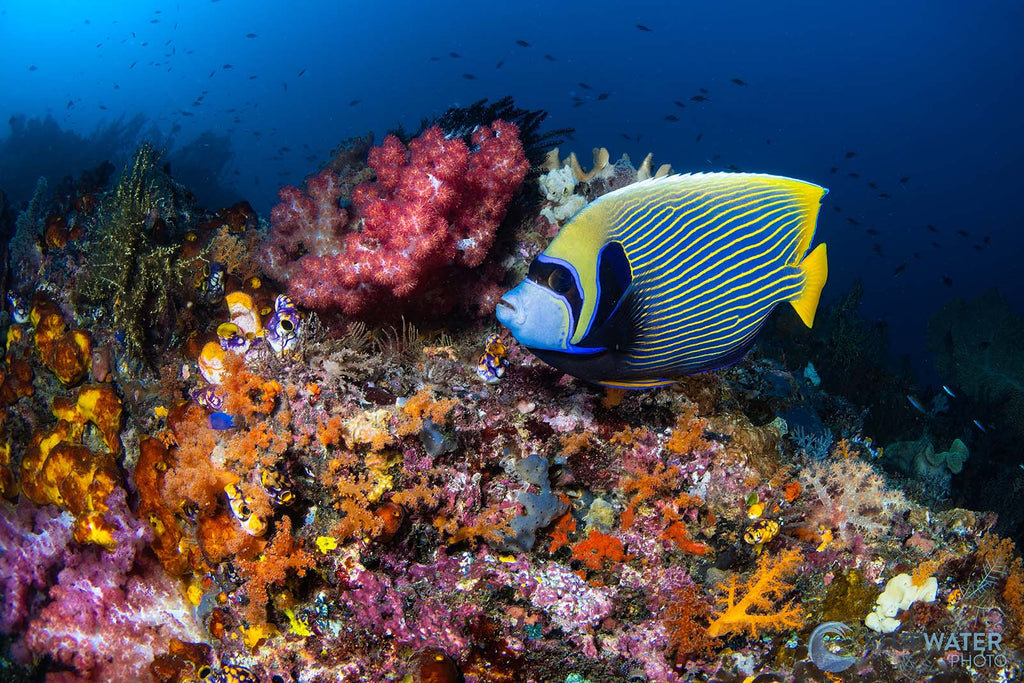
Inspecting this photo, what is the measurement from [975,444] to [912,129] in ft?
330

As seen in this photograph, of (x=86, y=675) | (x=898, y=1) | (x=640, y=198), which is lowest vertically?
(x=898, y=1)

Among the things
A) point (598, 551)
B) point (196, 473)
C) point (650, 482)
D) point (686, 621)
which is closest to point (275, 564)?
point (196, 473)

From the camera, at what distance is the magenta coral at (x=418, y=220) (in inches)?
131

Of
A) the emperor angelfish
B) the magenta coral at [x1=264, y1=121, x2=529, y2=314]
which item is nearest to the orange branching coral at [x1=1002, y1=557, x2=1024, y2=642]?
the emperor angelfish

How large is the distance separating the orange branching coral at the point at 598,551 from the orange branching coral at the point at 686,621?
0.35 m

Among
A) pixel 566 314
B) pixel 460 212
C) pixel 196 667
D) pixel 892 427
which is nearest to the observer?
pixel 566 314

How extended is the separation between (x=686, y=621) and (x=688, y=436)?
0.95 meters

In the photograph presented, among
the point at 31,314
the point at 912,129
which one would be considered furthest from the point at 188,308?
the point at 912,129

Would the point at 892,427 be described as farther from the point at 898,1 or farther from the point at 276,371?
the point at 898,1

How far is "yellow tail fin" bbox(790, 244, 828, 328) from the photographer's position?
153cm

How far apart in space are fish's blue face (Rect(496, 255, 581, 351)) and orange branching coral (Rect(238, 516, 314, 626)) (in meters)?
1.97

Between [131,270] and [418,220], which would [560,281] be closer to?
[418,220]

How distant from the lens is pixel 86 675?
3773 millimetres

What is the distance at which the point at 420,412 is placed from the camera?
259cm
